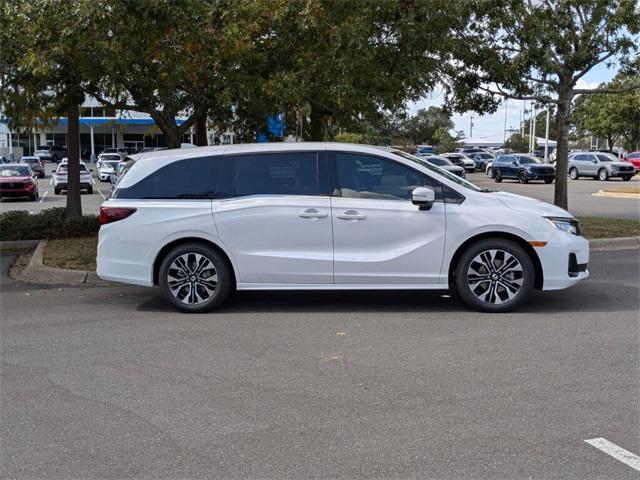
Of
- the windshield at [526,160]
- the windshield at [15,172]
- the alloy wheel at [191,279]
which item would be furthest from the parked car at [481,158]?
the alloy wheel at [191,279]

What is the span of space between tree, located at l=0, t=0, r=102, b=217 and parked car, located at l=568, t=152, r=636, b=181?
34.0 meters

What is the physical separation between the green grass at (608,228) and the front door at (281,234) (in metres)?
6.98

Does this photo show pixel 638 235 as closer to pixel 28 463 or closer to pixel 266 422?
pixel 266 422

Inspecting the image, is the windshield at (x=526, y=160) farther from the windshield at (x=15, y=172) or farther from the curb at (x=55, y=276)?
the curb at (x=55, y=276)

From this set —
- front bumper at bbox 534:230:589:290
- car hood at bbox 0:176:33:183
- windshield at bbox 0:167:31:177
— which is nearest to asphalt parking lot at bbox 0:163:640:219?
car hood at bbox 0:176:33:183

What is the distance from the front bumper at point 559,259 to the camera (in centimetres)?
748

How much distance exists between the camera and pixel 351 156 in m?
7.77

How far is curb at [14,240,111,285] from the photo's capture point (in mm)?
9633

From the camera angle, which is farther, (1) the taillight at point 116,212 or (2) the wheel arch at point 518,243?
(1) the taillight at point 116,212

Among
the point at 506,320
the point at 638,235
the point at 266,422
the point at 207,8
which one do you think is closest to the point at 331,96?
the point at 207,8

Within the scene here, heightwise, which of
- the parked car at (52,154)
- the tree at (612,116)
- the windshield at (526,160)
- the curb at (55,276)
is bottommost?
the curb at (55,276)

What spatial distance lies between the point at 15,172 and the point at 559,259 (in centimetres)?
2629

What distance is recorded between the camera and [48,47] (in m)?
9.19

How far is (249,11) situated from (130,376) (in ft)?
19.8
